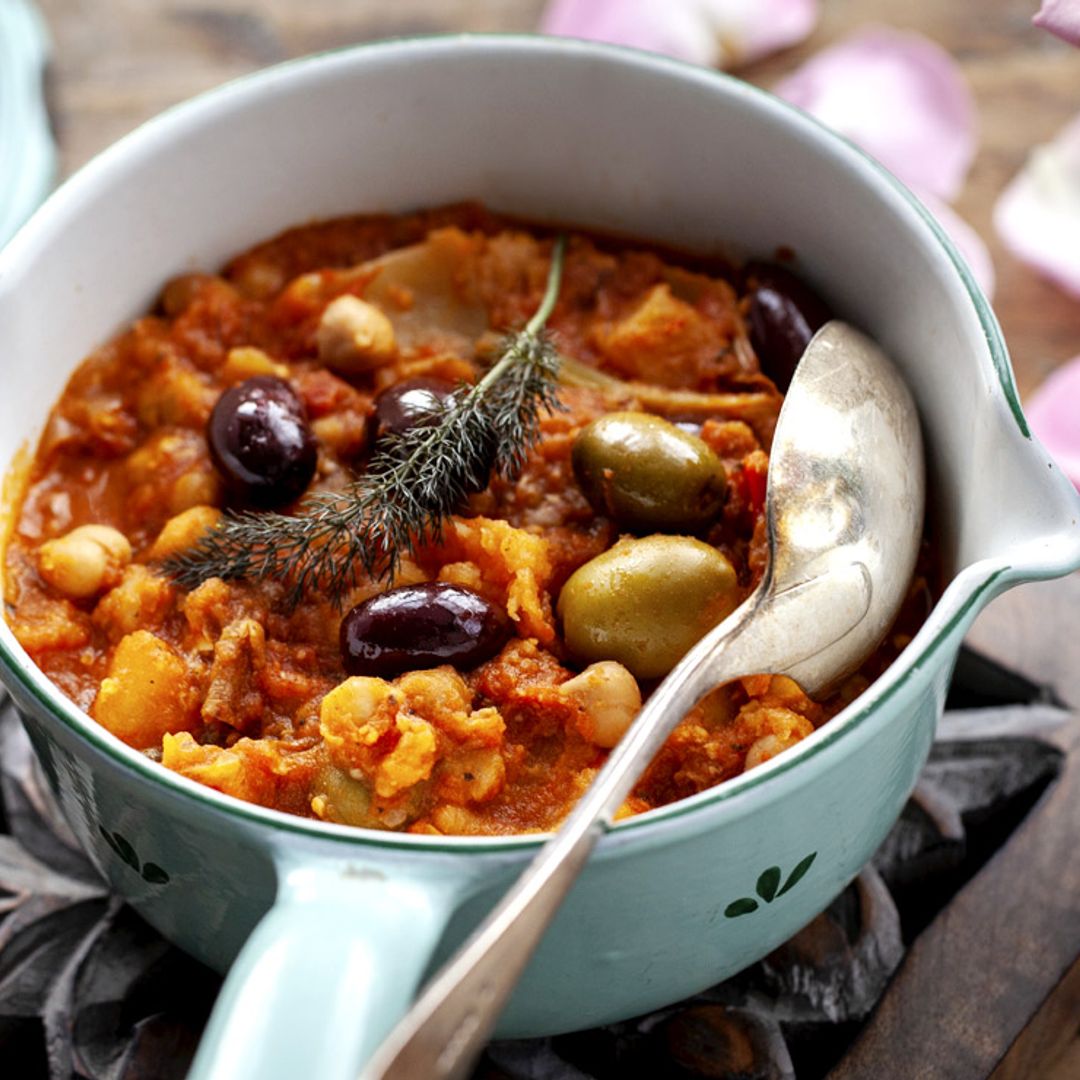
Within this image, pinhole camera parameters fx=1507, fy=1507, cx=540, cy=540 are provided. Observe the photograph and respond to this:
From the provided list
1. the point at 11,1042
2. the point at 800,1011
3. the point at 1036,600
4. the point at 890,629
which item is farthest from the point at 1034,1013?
the point at 11,1042

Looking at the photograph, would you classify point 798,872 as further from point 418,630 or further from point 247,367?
point 247,367

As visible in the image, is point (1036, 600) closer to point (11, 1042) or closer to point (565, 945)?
point (565, 945)

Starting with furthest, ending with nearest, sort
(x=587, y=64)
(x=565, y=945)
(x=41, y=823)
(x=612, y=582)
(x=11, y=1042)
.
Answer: (x=587, y=64) < (x=41, y=823) < (x=11, y=1042) < (x=612, y=582) < (x=565, y=945)

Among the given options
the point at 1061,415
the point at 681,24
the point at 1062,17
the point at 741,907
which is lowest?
the point at 1061,415

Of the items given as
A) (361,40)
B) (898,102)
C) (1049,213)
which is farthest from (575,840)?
(361,40)

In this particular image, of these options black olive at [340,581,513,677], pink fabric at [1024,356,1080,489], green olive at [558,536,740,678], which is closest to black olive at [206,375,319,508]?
black olive at [340,581,513,677]

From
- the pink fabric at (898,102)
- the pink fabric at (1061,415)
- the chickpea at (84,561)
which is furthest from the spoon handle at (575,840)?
the pink fabric at (898,102)
